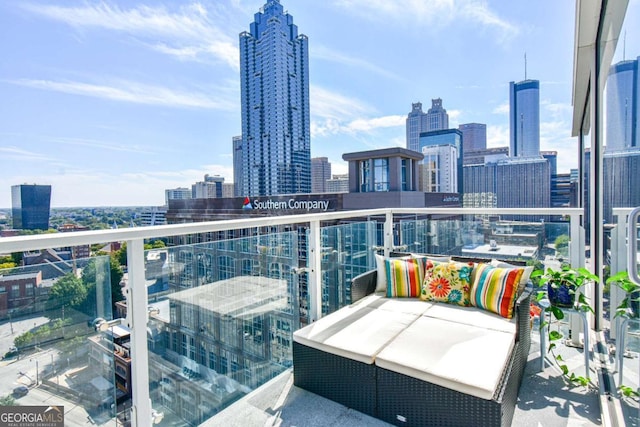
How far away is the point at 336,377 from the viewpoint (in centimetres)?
197

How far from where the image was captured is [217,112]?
24219 mm

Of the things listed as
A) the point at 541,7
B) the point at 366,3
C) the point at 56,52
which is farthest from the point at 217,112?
the point at 541,7

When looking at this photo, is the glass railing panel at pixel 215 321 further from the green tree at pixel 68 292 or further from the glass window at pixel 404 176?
the glass window at pixel 404 176

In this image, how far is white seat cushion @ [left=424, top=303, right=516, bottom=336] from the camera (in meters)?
2.22

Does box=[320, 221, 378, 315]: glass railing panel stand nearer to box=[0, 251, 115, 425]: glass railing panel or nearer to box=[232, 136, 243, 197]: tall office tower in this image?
box=[0, 251, 115, 425]: glass railing panel

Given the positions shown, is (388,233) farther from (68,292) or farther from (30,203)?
(30,203)

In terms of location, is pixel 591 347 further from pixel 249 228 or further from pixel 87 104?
pixel 87 104

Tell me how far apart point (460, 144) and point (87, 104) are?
39.2 meters

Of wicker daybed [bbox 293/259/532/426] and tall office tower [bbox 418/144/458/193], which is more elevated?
tall office tower [bbox 418/144/458/193]

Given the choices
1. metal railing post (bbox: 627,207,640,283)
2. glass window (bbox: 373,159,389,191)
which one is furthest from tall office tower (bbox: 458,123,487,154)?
metal railing post (bbox: 627,207,640,283)

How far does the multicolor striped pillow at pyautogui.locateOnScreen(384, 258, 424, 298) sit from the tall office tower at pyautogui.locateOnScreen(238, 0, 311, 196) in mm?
29899

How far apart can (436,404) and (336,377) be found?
1.92ft

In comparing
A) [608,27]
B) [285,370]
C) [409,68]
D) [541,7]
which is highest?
[409,68]

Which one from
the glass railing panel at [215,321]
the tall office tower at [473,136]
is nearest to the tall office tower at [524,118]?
the glass railing panel at [215,321]
